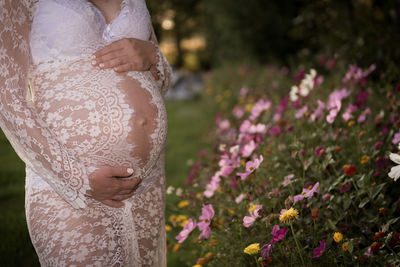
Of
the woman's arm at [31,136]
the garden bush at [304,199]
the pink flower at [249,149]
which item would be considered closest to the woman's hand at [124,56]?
the woman's arm at [31,136]

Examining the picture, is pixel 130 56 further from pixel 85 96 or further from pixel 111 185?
pixel 111 185

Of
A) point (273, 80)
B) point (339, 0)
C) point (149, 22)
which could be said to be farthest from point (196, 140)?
point (149, 22)

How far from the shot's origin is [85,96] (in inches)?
53.7

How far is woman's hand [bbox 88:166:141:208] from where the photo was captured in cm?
127

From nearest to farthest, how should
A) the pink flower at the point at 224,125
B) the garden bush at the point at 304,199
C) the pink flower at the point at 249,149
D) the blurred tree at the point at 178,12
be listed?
the garden bush at the point at 304,199 < the pink flower at the point at 249,149 < the pink flower at the point at 224,125 < the blurred tree at the point at 178,12

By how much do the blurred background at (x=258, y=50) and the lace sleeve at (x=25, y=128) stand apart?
1.11 m

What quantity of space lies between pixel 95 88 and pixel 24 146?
0.30m

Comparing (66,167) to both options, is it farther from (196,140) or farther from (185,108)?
(185,108)

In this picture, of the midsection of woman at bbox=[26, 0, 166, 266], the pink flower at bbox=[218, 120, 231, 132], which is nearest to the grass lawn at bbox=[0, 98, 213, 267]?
the pink flower at bbox=[218, 120, 231, 132]

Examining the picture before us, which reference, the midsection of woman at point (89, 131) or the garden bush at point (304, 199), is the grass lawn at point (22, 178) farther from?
the midsection of woman at point (89, 131)

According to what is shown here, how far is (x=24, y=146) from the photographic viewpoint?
1.24 metres

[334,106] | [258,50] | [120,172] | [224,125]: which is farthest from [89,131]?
[258,50]

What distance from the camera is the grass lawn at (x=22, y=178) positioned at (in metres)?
2.51

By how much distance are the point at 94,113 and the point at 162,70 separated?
0.42 m
